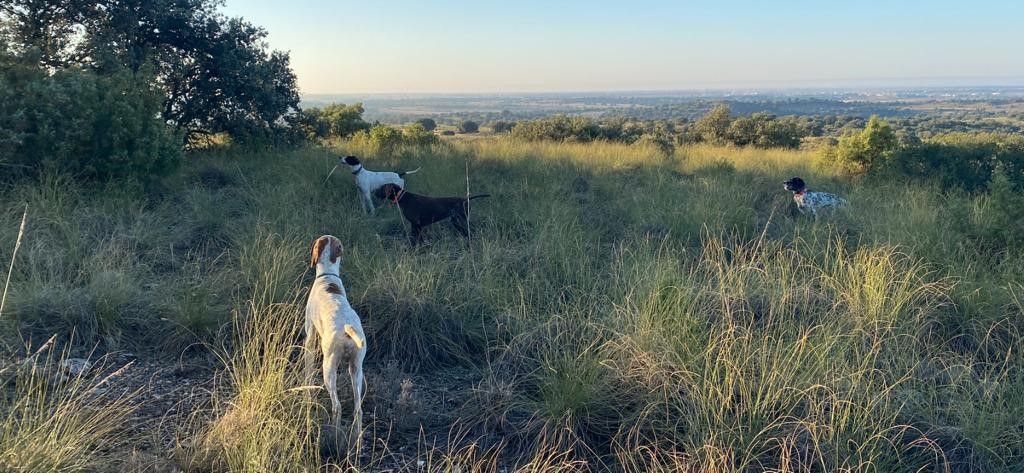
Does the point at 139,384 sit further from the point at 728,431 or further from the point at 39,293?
the point at 728,431

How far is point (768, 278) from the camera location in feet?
13.9

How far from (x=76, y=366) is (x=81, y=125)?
438 centimetres

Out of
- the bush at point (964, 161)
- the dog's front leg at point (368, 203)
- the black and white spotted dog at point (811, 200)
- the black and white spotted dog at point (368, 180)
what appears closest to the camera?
the black and white spotted dog at point (811, 200)

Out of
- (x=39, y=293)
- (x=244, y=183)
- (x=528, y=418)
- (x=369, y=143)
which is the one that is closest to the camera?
(x=528, y=418)

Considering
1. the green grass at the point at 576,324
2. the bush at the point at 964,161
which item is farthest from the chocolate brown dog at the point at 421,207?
the bush at the point at 964,161

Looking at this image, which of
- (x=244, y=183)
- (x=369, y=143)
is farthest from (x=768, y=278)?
(x=369, y=143)

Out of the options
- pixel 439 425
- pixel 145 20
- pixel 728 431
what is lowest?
pixel 439 425

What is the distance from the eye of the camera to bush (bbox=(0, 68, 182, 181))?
650 centimetres

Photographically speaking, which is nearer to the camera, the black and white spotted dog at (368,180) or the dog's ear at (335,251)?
the dog's ear at (335,251)

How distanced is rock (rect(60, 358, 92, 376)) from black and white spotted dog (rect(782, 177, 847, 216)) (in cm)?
690

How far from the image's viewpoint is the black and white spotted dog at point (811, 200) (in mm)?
7242

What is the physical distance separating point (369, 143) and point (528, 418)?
8861 millimetres

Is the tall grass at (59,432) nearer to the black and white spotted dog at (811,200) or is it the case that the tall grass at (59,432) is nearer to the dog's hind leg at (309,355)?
the dog's hind leg at (309,355)

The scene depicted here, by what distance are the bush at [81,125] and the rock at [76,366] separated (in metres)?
4.05
